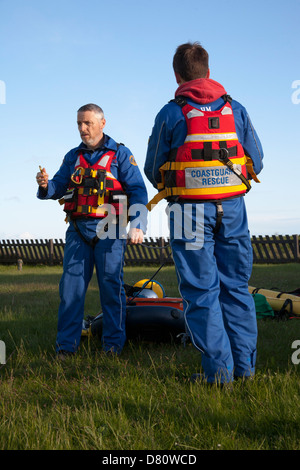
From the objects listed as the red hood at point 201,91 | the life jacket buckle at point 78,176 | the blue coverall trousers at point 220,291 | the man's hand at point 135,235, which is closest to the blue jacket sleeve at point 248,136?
the red hood at point 201,91

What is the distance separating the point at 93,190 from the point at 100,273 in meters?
0.76

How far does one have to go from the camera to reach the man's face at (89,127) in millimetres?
4230

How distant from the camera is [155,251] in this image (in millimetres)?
21281

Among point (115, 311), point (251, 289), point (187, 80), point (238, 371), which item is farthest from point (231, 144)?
point (251, 289)

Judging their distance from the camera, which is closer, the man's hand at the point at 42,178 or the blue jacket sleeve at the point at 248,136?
the blue jacket sleeve at the point at 248,136

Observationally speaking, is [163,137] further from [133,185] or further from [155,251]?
[155,251]

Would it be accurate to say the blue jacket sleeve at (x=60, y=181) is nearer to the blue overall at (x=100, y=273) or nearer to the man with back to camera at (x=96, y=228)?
the man with back to camera at (x=96, y=228)

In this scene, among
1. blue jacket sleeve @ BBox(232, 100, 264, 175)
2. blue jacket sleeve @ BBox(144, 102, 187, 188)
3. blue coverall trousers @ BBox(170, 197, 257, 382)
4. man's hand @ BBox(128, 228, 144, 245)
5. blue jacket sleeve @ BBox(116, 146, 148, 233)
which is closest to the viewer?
blue coverall trousers @ BBox(170, 197, 257, 382)

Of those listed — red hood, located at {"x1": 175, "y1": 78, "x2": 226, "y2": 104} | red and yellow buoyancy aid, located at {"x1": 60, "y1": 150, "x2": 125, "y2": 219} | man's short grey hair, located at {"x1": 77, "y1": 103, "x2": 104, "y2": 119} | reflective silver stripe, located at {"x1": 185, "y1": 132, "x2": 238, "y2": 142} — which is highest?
man's short grey hair, located at {"x1": 77, "y1": 103, "x2": 104, "y2": 119}

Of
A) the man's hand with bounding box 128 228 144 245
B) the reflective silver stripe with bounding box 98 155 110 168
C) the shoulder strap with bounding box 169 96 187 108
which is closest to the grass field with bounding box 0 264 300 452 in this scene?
→ the man's hand with bounding box 128 228 144 245

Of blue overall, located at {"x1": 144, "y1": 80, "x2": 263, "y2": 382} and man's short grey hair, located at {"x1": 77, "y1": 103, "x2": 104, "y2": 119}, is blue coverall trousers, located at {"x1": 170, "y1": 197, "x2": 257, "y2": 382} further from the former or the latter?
man's short grey hair, located at {"x1": 77, "y1": 103, "x2": 104, "y2": 119}

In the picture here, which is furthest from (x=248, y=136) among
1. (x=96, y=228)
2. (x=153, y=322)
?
(x=153, y=322)

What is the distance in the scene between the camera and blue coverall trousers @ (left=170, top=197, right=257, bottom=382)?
299 centimetres

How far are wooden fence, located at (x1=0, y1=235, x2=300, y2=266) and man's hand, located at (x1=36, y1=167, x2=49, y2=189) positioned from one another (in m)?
14.3
